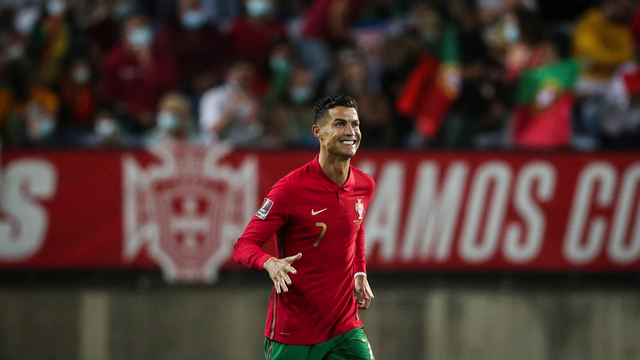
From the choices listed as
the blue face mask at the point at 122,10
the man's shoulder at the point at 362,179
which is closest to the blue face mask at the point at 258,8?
the blue face mask at the point at 122,10

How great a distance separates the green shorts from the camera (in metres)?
4.48

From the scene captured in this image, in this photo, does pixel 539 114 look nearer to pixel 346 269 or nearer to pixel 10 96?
pixel 346 269

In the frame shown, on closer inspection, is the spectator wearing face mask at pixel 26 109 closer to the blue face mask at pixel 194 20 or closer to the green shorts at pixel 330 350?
the blue face mask at pixel 194 20

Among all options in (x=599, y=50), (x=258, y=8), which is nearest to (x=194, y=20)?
(x=258, y=8)

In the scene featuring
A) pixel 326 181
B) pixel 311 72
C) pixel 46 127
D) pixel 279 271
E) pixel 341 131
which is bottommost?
pixel 279 271

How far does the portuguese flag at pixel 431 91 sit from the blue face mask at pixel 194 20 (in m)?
2.72

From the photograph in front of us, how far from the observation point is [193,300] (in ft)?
26.5

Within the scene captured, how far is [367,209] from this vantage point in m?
8.07

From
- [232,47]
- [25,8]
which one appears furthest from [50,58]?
[232,47]

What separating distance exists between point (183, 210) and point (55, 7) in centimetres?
415

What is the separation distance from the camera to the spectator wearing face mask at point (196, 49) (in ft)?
32.3

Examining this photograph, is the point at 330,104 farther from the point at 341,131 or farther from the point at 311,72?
the point at 311,72

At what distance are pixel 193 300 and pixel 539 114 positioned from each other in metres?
4.20

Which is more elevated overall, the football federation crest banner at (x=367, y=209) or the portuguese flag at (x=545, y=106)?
the portuguese flag at (x=545, y=106)
